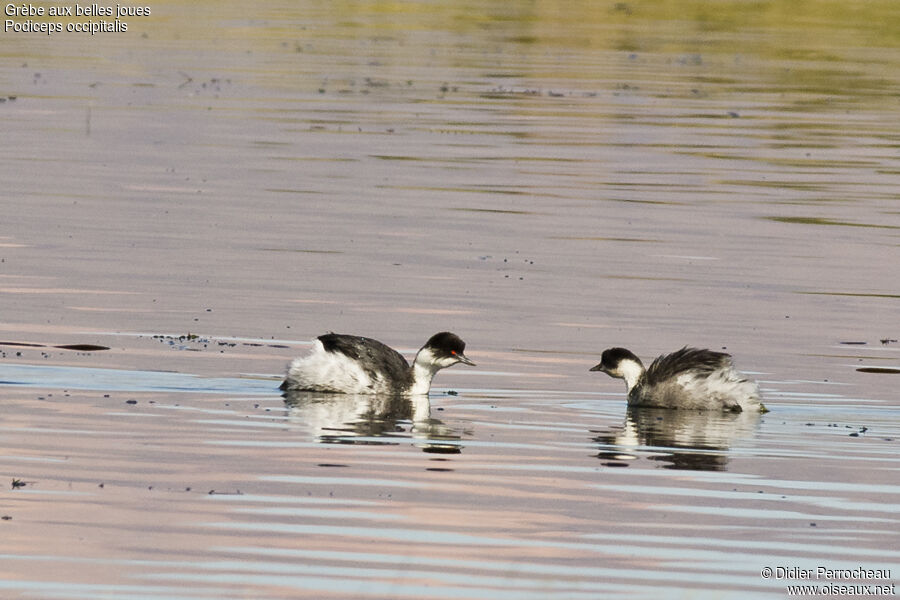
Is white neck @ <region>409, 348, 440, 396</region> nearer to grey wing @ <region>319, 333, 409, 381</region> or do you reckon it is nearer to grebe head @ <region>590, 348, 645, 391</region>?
grey wing @ <region>319, 333, 409, 381</region>

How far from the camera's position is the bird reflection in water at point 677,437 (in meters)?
14.5

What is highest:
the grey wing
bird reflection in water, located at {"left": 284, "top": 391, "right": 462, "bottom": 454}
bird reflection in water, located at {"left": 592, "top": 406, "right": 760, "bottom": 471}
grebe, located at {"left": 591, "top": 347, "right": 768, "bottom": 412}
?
the grey wing

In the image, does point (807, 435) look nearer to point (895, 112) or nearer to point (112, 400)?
point (112, 400)

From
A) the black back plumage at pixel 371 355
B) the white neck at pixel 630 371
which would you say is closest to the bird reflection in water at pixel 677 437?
the white neck at pixel 630 371

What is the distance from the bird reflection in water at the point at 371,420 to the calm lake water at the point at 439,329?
1.9 inches

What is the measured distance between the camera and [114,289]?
2083cm

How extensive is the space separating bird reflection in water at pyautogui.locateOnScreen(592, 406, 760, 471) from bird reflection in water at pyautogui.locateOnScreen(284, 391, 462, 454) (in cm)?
116

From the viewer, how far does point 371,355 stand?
16.9 meters

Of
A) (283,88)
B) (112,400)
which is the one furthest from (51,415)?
(283,88)

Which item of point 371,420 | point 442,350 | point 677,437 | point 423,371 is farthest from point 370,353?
point 677,437

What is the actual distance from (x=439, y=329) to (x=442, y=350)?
8.32ft

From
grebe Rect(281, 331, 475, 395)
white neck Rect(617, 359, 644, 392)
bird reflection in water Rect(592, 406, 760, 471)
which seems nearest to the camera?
bird reflection in water Rect(592, 406, 760, 471)

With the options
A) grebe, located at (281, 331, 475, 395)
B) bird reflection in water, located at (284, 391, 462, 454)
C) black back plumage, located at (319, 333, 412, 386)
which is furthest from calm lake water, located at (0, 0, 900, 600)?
black back plumage, located at (319, 333, 412, 386)

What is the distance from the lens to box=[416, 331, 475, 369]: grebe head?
16.8 metres
